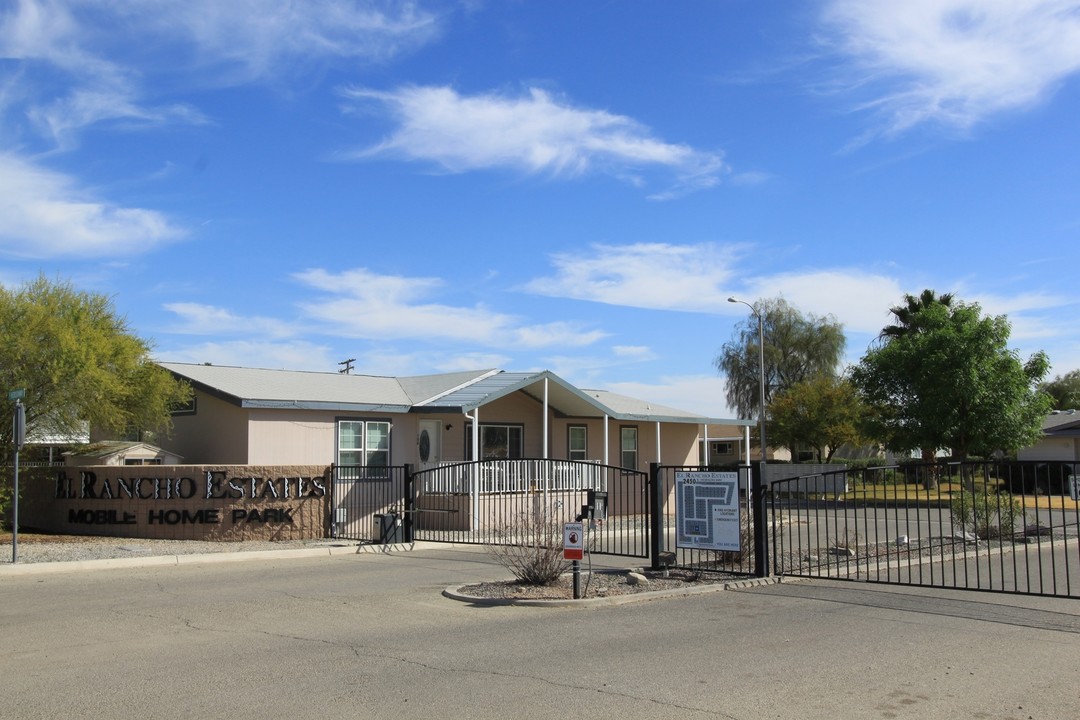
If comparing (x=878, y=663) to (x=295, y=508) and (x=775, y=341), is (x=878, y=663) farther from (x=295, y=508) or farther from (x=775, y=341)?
(x=775, y=341)

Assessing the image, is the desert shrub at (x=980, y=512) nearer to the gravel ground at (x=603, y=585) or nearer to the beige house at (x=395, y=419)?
the gravel ground at (x=603, y=585)

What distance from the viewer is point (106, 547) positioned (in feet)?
59.2

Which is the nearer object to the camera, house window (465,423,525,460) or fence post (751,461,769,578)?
fence post (751,461,769,578)

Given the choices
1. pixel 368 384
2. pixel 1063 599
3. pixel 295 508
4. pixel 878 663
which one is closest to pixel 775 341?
pixel 368 384

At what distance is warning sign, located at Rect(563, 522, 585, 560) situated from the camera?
11.7 meters

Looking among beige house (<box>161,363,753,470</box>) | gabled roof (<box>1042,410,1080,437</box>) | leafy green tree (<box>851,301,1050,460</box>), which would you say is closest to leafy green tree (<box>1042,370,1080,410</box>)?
gabled roof (<box>1042,410,1080,437</box>)

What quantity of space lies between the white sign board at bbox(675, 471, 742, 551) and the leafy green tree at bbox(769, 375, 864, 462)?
3887 cm

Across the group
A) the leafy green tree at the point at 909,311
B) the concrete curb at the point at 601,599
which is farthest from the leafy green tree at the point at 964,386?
the concrete curb at the point at 601,599

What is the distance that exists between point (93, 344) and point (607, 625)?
14361 mm

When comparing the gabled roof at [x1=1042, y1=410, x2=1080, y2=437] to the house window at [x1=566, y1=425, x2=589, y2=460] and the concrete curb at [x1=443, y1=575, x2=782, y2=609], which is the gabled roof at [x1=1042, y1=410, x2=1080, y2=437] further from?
the concrete curb at [x1=443, y1=575, x2=782, y2=609]

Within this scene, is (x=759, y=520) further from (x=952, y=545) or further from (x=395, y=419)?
(x=395, y=419)

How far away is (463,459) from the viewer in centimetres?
2592

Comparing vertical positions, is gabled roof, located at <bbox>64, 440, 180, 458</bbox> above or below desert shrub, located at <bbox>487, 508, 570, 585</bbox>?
above

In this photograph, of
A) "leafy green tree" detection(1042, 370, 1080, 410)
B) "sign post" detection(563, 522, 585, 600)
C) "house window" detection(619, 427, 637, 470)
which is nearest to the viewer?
"sign post" detection(563, 522, 585, 600)
